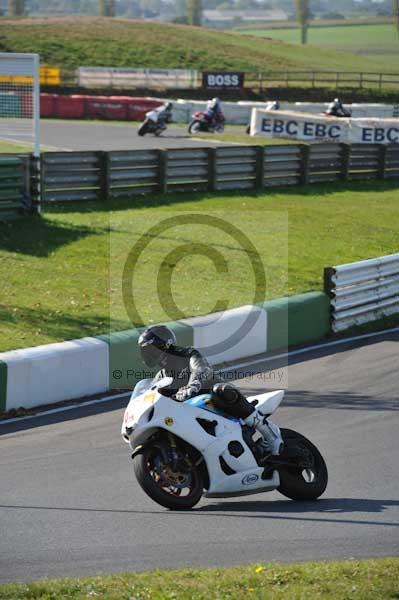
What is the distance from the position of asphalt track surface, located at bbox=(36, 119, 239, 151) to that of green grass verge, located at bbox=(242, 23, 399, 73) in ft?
90.5

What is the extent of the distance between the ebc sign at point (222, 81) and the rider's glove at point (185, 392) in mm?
48334

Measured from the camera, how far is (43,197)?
21281mm

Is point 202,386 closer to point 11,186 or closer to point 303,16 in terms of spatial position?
point 11,186

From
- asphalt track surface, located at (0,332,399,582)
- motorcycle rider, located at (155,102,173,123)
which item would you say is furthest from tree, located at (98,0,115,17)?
asphalt track surface, located at (0,332,399,582)

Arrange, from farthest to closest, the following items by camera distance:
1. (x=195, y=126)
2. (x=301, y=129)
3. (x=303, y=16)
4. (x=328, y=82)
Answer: (x=303, y=16), (x=328, y=82), (x=195, y=126), (x=301, y=129)

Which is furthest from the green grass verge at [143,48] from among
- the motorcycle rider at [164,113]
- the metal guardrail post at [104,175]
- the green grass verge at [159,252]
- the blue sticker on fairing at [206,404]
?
the blue sticker on fairing at [206,404]

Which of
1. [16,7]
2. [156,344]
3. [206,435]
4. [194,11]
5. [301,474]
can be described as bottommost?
[301,474]

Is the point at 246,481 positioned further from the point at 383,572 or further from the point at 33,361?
the point at 33,361

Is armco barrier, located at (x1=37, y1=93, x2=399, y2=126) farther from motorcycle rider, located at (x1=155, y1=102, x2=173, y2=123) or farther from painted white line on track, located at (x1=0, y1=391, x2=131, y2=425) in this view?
painted white line on track, located at (x1=0, y1=391, x2=131, y2=425)

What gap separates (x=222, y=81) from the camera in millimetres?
55344

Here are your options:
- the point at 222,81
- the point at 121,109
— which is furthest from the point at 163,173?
the point at 222,81

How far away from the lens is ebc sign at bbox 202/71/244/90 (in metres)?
54.9

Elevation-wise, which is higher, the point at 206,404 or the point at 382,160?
A: the point at 206,404

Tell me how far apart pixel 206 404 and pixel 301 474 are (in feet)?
3.39
